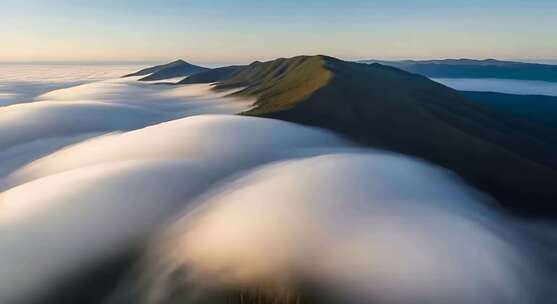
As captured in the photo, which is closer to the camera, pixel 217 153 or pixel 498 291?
pixel 498 291

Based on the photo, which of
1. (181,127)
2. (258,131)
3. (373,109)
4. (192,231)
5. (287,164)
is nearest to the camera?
(192,231)

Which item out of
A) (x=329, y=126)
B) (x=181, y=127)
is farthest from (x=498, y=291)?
(x=181, y=127)

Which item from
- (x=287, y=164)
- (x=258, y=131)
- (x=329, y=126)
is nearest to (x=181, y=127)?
(x=258, y=131)

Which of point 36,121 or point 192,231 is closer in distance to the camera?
point 192,231

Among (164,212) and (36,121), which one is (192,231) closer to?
(164,212)

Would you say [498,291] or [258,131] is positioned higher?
[258,131]

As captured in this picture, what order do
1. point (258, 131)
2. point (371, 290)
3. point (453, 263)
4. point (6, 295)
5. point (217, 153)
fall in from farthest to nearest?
1. point (258, 131)
2. point (217, 153)
3. point (453, 263)
4. point (6, 295)
5. point (371, 290)

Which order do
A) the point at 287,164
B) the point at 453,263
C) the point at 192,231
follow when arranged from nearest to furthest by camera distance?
the point at 453,263
the point at 192,231
the point at 287,164

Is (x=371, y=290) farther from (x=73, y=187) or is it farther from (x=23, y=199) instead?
(x=23, y=199)

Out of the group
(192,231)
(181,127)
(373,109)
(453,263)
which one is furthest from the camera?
(373,109)
